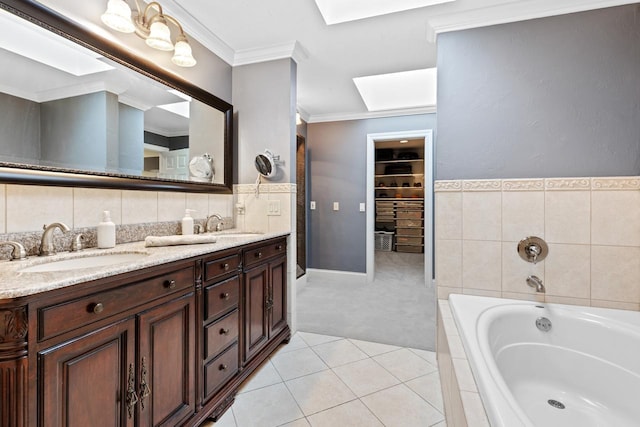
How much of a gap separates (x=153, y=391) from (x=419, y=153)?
599cm

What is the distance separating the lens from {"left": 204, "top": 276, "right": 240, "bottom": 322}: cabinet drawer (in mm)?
1455

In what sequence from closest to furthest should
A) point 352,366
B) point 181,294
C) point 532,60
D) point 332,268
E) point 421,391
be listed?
1. point 181,294
2. point 421,391
3. point 532,60
4. point 352,366
5. point 332,268

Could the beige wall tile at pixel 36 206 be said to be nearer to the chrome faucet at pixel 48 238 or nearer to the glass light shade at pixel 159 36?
the chrome faucet at pixel 48 238

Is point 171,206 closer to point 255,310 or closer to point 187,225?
point 187,225

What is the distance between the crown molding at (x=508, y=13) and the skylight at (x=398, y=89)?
757 mm

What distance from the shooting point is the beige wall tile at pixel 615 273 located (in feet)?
5.52

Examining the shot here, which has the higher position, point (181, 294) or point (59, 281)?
point (59, 281)

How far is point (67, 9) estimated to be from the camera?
4.37 ft

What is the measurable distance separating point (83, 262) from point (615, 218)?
2.75 m

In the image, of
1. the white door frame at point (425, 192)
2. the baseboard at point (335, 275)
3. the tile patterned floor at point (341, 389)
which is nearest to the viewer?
the tile patterned floor at point (341, 389)

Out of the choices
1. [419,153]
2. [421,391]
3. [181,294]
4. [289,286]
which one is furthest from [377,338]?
[419,153]

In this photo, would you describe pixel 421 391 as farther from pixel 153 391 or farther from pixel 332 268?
pixel 332 268

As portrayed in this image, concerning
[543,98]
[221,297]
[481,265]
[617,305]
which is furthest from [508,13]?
[221,297]

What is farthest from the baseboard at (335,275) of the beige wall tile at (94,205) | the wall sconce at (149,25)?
the wall sconce at (149,25)
